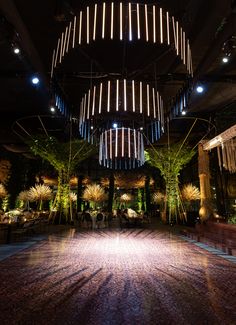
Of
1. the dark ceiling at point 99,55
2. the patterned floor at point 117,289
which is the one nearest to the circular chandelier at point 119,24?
the dark ceiling at point 99,55

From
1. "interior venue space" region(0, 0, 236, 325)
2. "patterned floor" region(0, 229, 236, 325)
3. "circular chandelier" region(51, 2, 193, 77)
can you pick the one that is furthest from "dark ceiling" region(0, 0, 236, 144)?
"patterned floor" region(0, 229, 236, 325)

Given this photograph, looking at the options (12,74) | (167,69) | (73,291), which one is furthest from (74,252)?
(167,69)

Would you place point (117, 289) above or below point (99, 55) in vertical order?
below

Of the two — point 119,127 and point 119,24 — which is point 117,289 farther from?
point 119,127

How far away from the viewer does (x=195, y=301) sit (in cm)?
254

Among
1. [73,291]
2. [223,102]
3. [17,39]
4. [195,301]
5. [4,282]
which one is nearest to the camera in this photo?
[195,301]

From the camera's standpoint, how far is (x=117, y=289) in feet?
9.48

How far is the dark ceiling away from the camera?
15.1 ft

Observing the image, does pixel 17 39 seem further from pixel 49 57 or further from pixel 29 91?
pixel 29 91

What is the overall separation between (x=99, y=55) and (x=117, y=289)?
5.57m

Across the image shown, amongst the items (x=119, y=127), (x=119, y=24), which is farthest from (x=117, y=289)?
(x=119, y=127)

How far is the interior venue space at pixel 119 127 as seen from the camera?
8.38 ft

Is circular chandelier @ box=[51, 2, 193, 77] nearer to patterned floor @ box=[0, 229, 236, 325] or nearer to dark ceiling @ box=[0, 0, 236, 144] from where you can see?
dark ceiling @ box=[0, 0, 236, 144]

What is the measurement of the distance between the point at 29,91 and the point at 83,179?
1285 cm
